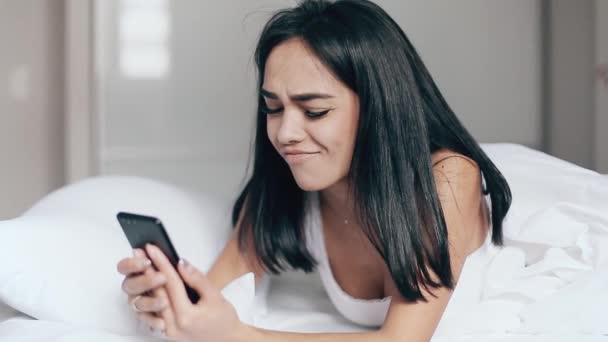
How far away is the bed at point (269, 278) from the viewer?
1070 millimetres

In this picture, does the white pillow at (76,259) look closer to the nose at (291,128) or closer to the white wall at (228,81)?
the nose at (291,128)

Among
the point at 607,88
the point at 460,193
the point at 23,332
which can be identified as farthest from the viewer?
the point at 607,88

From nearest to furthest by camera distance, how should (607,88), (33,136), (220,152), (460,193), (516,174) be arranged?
(460,193) → (516,174) → (607,88) → (220,152) → (33,136)

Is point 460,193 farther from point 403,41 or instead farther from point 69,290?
point 69,290

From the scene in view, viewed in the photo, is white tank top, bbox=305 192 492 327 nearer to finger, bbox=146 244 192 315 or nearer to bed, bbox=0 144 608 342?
bed, bbox=0 144 608 342

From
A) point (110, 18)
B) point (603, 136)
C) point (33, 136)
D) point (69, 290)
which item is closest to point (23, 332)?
point (69, 290)

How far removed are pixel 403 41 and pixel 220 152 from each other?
878 mm

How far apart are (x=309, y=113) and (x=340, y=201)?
26 centimetres

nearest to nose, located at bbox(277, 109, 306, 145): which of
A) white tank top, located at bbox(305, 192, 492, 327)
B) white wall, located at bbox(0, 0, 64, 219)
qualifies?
white tank top, located at bbox(305, 192, 492, 327)

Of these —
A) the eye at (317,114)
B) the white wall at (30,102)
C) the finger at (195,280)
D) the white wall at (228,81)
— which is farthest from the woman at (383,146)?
the white wall at (30,102)

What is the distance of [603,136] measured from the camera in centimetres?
178

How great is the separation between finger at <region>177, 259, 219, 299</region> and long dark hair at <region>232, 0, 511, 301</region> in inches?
12.5

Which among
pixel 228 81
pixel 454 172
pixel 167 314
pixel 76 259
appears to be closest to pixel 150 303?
pixel 167 314

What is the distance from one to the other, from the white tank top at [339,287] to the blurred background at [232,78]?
54 cm
